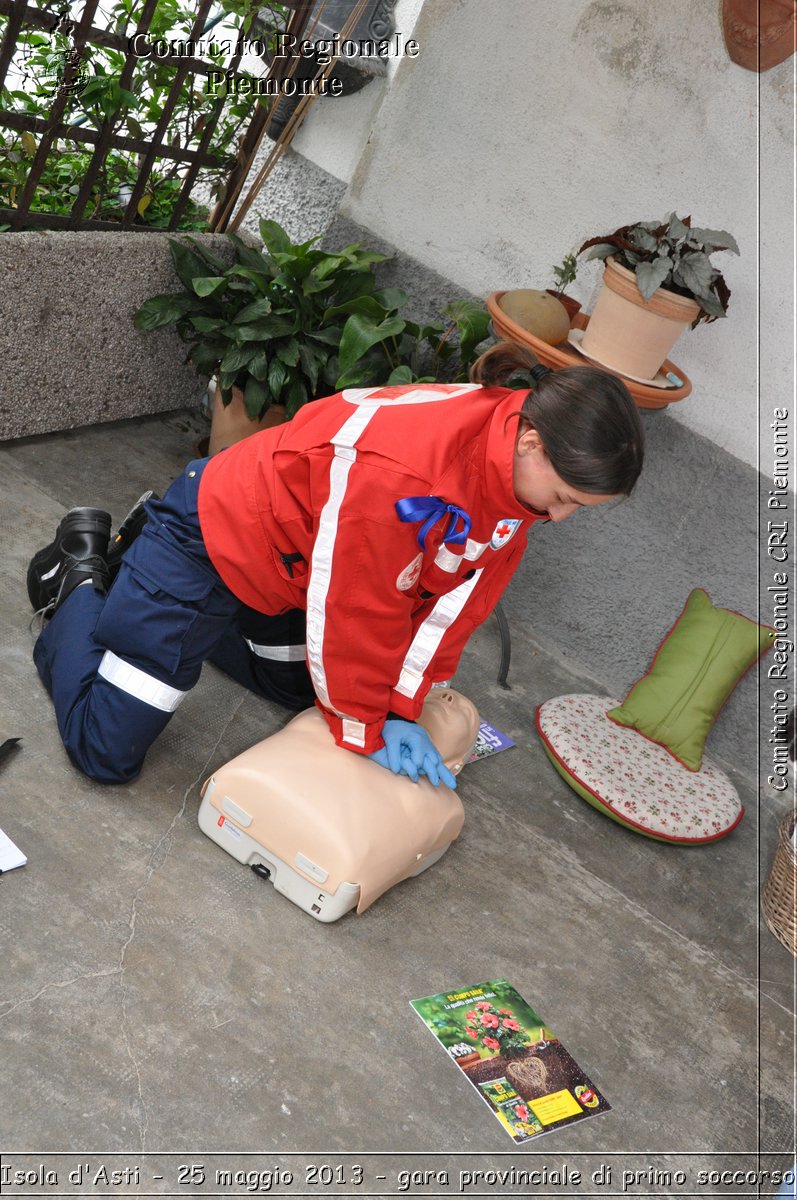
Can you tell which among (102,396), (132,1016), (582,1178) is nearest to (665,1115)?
(582,1178)

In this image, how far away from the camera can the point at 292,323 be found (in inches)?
140

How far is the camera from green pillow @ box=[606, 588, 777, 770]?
335cm

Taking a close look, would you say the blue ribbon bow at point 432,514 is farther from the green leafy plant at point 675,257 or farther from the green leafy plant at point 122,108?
the green leafy plant at point 122,108

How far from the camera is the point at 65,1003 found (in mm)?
1853

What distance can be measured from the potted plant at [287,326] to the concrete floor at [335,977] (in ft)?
2.70

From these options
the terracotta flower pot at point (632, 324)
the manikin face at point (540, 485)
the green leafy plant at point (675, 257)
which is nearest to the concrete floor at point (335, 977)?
the manikin face at point (540, 485)

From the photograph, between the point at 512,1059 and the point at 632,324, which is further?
the point at 632,324

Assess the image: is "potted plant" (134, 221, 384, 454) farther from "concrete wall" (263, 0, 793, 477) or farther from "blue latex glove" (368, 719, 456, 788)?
"blue latex glove" (368, 719, 456, 788)

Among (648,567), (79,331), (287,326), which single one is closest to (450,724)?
(648,567)

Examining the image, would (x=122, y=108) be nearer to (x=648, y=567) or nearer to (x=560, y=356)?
(x=560, y=356)

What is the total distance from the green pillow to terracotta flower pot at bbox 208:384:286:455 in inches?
57.9

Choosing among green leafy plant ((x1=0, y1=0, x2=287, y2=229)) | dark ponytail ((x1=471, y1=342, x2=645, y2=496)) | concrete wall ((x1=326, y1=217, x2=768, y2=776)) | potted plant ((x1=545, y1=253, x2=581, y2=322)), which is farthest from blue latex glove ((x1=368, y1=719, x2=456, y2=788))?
green leafy plant ((x1=0, y1=0, x2=287, y2=229))

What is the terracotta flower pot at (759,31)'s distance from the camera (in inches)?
122

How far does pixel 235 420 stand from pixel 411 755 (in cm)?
168
